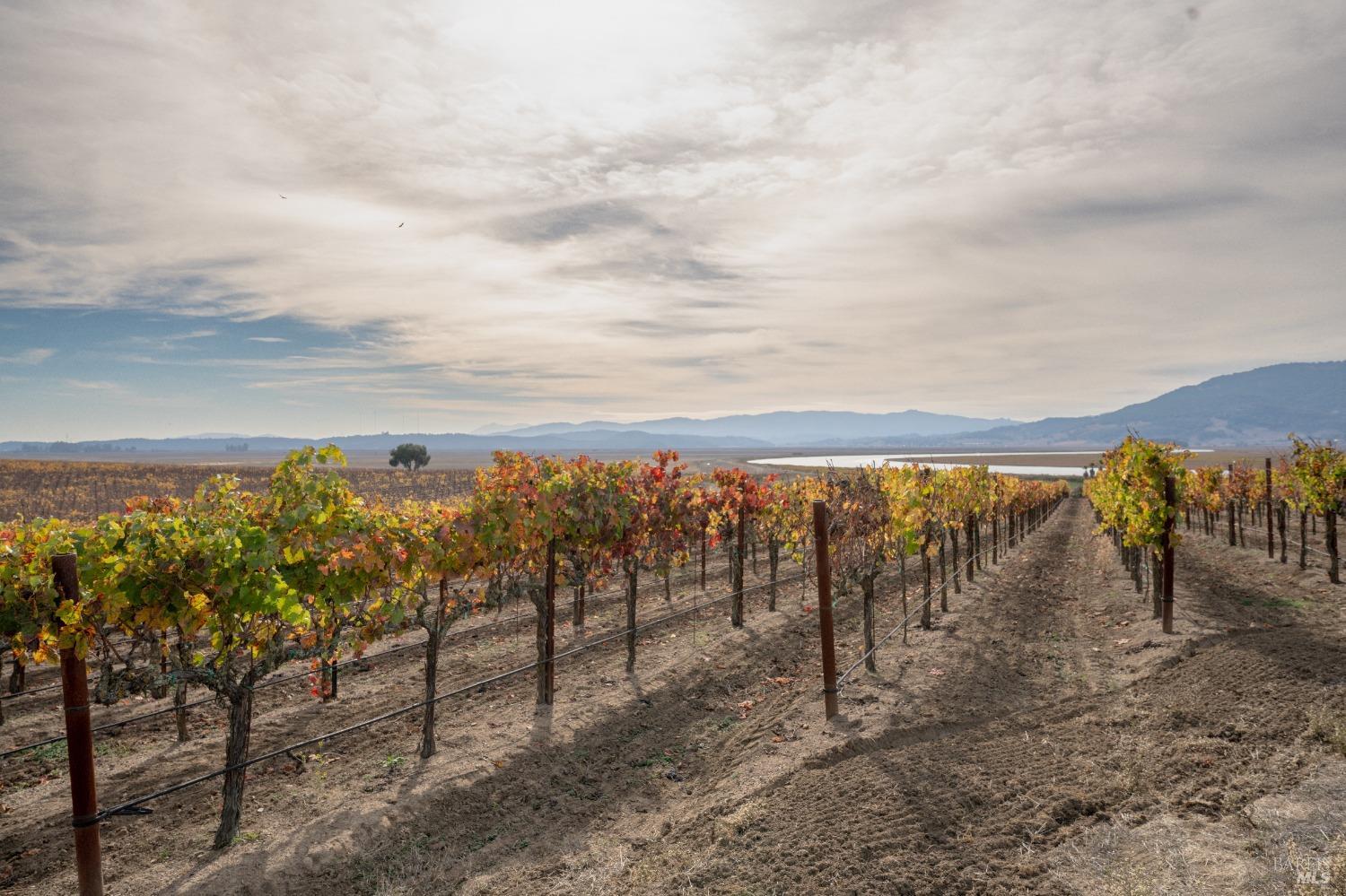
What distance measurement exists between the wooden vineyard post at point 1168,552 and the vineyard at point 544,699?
87 millimetres

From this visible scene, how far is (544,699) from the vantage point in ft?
37.3

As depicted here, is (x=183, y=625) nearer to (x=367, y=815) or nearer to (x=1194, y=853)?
(x=367, y=815)

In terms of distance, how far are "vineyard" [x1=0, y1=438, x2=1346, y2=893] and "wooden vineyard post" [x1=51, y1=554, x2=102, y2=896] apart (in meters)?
0.03

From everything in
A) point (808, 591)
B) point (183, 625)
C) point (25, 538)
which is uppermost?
point (25, 538)

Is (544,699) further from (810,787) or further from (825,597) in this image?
(810,787)

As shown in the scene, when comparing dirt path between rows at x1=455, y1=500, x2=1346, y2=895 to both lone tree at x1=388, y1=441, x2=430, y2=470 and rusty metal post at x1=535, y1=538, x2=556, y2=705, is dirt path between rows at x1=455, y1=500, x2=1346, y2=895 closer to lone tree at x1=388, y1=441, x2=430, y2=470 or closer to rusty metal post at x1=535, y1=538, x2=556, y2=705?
rusty metal post at x1=535, y1=538, x2=556, y2=705

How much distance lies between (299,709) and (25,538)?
18.9 ft

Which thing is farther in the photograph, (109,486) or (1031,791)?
(109,486)

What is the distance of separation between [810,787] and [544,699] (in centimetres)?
518

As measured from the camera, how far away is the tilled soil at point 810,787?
6.34m

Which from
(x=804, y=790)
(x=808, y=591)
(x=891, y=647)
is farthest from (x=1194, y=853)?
(x=808, y=591)

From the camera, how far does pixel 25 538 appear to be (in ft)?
22.6

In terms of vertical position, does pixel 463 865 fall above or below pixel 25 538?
below

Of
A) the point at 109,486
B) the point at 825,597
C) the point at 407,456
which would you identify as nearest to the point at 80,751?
the point at 825,597
